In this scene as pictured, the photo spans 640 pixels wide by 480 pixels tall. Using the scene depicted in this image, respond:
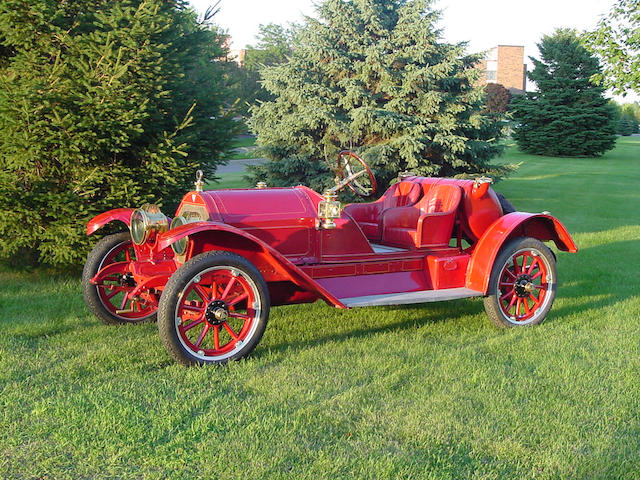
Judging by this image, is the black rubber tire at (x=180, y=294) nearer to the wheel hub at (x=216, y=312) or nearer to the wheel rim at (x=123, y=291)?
the wheel hub at (x=216, y=312)

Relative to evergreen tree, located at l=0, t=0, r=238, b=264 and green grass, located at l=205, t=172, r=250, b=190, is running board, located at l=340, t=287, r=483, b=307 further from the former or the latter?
green grass, located at l=205, t=172, r=250, b=190

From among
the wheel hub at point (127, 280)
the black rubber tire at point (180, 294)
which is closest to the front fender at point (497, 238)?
the black rubber tire at point (180, 294)

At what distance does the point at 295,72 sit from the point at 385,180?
9.98 feet

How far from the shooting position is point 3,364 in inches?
167

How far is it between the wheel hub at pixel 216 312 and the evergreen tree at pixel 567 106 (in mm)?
29347

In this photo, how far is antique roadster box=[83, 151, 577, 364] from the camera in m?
4.34

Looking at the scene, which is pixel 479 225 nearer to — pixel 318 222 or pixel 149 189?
pixel 318 222

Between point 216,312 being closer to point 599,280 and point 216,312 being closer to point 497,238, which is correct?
point 497,238

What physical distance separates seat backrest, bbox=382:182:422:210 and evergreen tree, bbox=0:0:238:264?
7.15 feet

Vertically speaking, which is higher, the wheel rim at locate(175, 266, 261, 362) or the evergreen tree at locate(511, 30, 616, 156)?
the evergreen tree at locate(511, 30, 616, 156)

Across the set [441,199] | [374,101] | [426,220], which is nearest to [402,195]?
[441,199]

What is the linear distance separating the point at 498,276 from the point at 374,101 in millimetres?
8535

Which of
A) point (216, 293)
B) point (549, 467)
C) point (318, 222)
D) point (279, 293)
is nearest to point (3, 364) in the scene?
point (216, 293)

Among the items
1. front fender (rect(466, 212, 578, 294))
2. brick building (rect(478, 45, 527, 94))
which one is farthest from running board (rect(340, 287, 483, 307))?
brick building (rect(478, 45, 527, 94))
